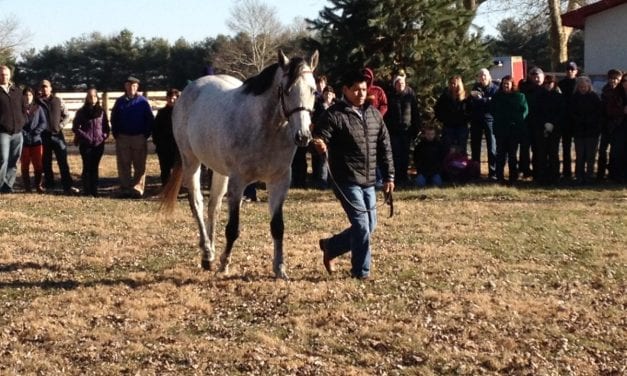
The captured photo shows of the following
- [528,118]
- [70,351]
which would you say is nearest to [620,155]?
[528,118]

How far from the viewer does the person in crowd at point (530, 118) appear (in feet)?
51.5

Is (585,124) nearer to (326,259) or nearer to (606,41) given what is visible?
(606,41)

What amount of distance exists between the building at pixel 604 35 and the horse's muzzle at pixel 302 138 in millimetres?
14905

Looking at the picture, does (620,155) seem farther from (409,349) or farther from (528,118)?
(409,349)

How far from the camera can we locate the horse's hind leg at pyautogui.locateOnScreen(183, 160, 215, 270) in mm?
9258

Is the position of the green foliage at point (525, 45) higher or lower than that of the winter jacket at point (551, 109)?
higher

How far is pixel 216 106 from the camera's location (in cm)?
908

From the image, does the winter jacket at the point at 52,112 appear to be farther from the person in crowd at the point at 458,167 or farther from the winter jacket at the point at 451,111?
the person in crowd at the point at 458,167

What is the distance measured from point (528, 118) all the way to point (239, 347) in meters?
10.5

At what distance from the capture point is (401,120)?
15.5 meters

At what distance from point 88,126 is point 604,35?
13.0 meters

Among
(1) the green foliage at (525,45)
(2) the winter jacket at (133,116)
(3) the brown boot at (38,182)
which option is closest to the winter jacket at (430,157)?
(2) the winter jacket at (133,116)

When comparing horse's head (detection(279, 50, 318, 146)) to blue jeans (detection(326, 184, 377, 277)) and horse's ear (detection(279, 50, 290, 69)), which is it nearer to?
horse's ear (detection(279, 50, 290, 69))

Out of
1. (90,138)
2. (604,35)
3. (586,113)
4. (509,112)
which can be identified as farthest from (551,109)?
(90,138)
